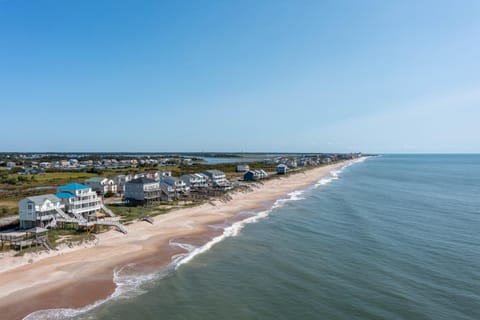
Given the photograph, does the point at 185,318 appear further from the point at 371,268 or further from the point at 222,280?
the point at 371,268

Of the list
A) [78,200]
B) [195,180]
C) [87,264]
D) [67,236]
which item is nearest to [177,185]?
[195,180]

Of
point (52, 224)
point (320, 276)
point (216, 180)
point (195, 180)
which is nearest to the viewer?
point (320, 276)

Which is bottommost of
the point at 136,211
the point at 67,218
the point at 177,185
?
the point at 136,211

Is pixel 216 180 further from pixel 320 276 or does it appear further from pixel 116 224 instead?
pixel 320 276

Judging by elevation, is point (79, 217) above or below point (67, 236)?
above

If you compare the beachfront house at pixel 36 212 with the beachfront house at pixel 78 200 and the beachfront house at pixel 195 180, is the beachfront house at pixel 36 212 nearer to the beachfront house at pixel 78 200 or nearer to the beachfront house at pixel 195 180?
the beachfront house at pixel 78 200

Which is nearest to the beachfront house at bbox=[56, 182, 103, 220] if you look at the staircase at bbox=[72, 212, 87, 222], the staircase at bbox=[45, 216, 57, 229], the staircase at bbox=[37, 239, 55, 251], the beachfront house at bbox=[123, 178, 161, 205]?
the staircase at bbox=[72, 212, 87, 222]
